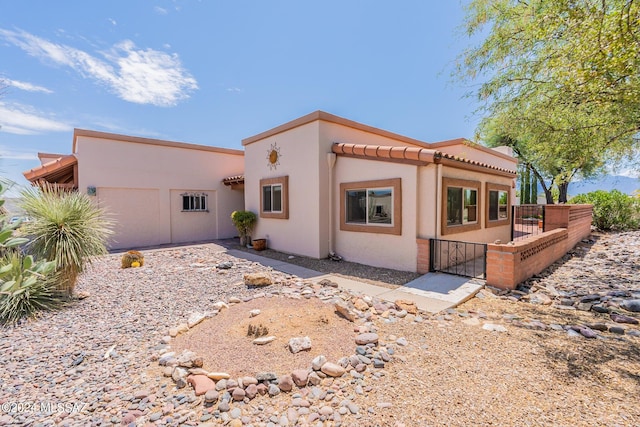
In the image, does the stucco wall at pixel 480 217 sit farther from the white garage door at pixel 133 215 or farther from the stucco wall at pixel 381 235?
the white garage door at pixel 133 215

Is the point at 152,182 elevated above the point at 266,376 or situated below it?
above

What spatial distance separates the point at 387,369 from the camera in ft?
11.2

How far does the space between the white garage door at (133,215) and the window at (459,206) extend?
42.3 feet

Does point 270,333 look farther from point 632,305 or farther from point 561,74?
point 632,305

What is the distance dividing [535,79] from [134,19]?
36.7 feet

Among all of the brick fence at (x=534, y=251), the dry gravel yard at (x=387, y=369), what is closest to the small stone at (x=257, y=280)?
the dry gravel yard at (x=387, y=369)

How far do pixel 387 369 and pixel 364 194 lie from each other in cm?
615

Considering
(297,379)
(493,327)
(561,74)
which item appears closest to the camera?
(297,379)

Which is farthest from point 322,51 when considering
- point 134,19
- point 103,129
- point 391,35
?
point 103,129

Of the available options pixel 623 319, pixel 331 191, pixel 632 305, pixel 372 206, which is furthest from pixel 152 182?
pixel 632 305

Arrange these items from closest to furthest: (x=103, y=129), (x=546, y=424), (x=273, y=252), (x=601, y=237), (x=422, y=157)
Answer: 1. (x=546, y=424)
2. (x=422, y=157)
3. (x=273, y=252)
4. (x=103, y=129)
5. (x=601, y=237)

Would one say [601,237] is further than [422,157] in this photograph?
Yes

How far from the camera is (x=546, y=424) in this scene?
2.48 metres

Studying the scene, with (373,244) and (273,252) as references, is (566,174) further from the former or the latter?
(273,252)
